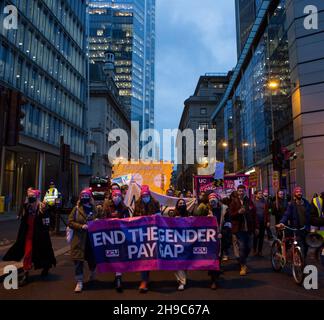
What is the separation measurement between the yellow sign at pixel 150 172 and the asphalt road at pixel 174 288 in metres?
12.1

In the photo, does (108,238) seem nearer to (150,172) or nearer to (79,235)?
(79,235)

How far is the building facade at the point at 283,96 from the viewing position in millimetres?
26406

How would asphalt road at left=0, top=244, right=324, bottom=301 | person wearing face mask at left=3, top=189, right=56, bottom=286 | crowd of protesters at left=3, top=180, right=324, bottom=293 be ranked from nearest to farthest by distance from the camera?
asphalt road at left=0, top=244, right=324, bottom=301 < crowd of protesters at left=3, top=180, right=324, bottom=293 < person wearing face mask at left=3, top=189, right=56, bottom=286

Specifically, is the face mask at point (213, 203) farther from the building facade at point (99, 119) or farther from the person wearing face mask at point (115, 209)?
the building facade at point (99, 119)

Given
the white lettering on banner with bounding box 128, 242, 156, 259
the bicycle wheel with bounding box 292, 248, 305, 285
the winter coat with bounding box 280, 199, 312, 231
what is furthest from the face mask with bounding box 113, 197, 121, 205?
the bicycle wheel with bounding box 292, 248, 305, 285

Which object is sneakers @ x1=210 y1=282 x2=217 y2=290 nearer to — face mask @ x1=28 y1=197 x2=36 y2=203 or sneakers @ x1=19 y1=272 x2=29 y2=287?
sneakers @ x1=19 y1=272 x2=29 y2=287

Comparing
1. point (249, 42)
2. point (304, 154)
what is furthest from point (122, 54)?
point (304, 154)

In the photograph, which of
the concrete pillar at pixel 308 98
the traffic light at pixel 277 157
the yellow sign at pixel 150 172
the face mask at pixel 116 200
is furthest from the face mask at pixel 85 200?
the concrete pillar at pixel 308 98

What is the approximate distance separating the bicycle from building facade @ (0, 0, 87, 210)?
60.3 ft

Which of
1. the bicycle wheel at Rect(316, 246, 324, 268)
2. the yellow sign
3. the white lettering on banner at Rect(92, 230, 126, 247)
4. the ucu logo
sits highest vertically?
the ucu logo

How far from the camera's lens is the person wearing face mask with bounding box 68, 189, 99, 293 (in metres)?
6.74

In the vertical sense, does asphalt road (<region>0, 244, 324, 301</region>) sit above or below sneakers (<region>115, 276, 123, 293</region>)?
below

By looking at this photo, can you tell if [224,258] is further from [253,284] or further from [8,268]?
[8,268]

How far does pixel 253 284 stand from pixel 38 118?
3090 cm
